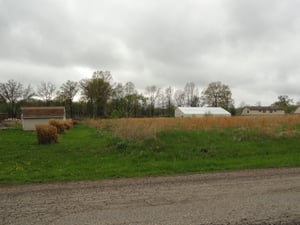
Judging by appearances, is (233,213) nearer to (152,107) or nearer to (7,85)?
(7,85)

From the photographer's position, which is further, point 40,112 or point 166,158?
point 40,112

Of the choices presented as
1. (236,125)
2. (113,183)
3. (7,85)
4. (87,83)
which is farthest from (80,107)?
(113,183)

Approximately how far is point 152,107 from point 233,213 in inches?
3254

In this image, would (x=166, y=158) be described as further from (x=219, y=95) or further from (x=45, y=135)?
(x=219, y=95)

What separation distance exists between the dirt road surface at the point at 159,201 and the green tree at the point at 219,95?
76.9m

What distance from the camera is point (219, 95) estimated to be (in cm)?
8181

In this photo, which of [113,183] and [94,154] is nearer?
[113,183]

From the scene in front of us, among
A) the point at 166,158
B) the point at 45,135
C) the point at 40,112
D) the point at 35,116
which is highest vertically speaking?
the point at 40,112

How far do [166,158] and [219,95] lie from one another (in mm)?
75259

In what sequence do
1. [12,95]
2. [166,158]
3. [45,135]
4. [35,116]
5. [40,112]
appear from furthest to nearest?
[12,95] < [40,112] < [35,116] < [45,135] < [166,158]

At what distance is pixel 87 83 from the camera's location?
70438 millimetres

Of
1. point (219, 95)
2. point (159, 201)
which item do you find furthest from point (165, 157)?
point (219, 95)

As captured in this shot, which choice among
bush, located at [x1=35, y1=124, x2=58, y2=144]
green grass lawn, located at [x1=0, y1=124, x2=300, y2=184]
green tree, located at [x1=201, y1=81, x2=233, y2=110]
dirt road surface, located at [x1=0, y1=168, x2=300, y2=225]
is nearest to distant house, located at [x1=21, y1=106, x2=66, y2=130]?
bush, located at [x1=35, y1=124, x2=58, y2=144]

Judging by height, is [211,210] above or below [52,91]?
below
